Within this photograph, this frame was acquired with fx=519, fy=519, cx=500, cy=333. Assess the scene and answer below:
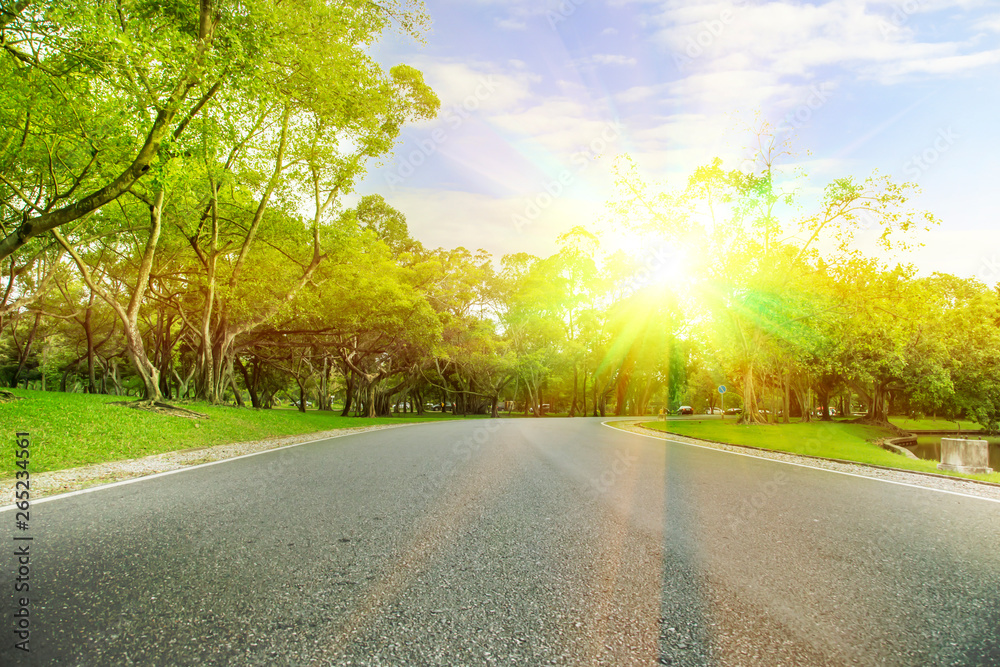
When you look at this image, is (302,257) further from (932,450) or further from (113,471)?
(932,450)

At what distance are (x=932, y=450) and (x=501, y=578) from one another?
1321 inches

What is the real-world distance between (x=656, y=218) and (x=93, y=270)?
26.3m

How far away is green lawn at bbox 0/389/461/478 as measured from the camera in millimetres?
8484

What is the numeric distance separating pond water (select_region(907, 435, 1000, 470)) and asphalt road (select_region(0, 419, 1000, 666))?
21625mm

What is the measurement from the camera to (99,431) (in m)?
10.6

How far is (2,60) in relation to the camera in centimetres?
1151

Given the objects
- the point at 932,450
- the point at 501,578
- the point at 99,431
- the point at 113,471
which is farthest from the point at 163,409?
the point at 932,450

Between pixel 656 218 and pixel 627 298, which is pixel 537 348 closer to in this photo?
pixel 627 298

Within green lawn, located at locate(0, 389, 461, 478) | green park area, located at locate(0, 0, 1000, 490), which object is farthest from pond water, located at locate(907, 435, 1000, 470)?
green lawn, located at locate(0, 389, 461, 478)

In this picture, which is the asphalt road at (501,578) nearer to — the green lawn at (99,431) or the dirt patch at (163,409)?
the green lawn at (99,431)

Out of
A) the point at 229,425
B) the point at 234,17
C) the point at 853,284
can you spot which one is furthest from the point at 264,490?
the point at 853,284

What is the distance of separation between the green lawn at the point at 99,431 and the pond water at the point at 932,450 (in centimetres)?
2550

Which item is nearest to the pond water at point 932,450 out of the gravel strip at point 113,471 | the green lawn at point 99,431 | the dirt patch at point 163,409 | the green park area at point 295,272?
the green park area at point 295,272

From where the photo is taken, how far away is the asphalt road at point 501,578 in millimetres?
2322
